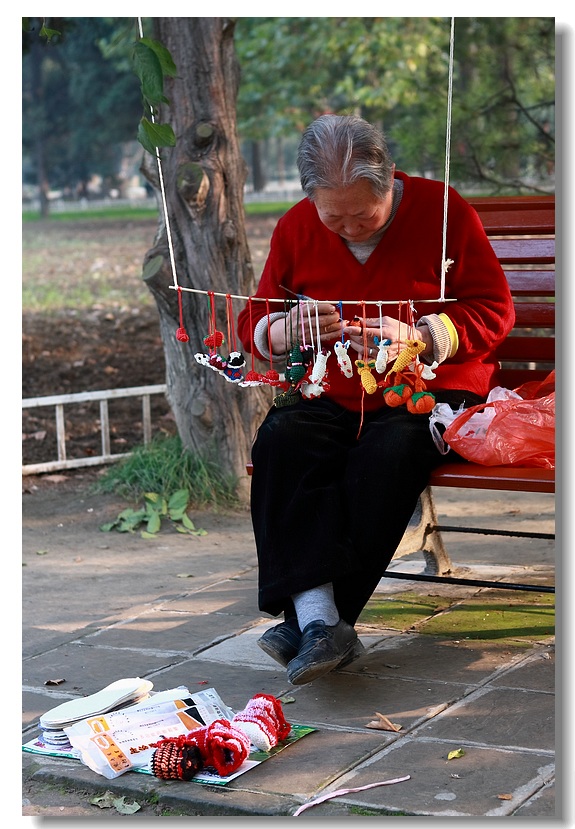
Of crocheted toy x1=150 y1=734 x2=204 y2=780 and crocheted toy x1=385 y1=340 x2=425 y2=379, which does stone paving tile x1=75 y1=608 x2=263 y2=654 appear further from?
crocheted toy x1=385 y1=340 x2=425 y2=379

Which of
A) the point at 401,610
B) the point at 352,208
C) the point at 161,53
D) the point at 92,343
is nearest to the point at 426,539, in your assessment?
the point at 401,610

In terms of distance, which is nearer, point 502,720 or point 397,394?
point 502,720

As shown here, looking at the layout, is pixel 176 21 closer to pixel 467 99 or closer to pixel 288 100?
pixel 467 99

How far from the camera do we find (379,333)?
2.81 m

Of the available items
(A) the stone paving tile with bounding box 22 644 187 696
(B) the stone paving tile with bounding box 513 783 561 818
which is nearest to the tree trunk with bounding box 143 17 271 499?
(A) the stone paving tile with bounding box 22 644 187 696

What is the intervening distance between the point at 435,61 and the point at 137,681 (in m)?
15.5

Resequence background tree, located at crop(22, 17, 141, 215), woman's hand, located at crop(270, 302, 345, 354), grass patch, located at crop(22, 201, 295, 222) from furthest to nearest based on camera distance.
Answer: background tree, located at crop(22, 17, 141, 215) < grass patch, located at crop(22, 201, 295, 222) < woman's hand, located at crop(270, 302, 345, 354)

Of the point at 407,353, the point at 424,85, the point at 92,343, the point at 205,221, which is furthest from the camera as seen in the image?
the point at 424,85

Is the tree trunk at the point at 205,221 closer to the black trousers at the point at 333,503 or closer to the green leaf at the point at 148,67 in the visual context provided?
the black trousers at the point at 333,503

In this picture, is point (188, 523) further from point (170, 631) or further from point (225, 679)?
point (225, 679)

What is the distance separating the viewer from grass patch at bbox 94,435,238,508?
5035 millimetres

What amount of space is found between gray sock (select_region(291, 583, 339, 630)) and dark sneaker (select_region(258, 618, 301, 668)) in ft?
0.10

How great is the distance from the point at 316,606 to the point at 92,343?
6.41 meters

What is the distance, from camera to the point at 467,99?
7.77 m
